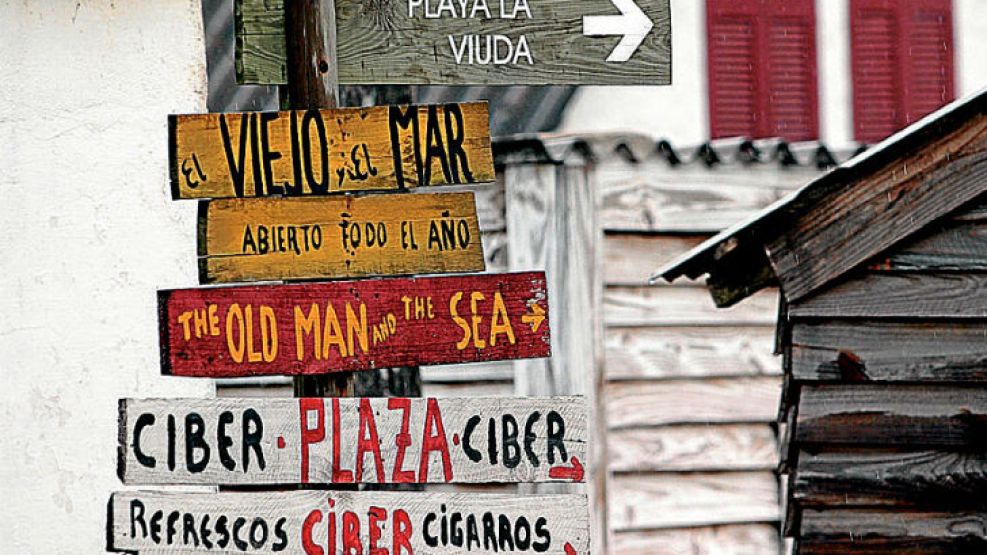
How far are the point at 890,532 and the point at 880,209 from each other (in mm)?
936

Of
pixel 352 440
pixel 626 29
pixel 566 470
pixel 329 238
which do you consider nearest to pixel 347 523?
pixel 352 440

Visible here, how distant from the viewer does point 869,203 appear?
15.0 feet

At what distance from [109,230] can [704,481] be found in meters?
2.86

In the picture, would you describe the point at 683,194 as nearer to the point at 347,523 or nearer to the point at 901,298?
the point at 901,298

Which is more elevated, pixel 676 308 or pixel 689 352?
pixel 676 308

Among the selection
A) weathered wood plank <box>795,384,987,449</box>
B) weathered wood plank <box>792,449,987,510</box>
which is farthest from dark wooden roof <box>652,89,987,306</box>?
weathered wood plank <box>792,449,987,510</box>

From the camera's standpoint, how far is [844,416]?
4.61 m

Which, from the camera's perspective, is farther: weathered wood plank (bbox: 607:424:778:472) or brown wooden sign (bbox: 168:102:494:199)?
weathered wood plank (bbox: 607:424:778:472)

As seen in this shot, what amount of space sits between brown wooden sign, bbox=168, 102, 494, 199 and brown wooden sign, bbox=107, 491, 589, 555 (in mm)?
686

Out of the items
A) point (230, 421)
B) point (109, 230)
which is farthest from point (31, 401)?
point (230, 421)

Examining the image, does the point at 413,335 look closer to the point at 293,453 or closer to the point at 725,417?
A: the point at 293,453

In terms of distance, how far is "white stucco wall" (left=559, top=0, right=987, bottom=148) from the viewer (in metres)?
8.97

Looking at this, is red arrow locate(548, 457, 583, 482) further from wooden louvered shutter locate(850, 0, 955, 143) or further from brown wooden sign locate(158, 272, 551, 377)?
→ wooden louvered shutter locate(850, 0, 955, 143)

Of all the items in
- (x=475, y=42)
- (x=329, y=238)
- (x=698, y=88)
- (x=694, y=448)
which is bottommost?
(x=694, y=448)
